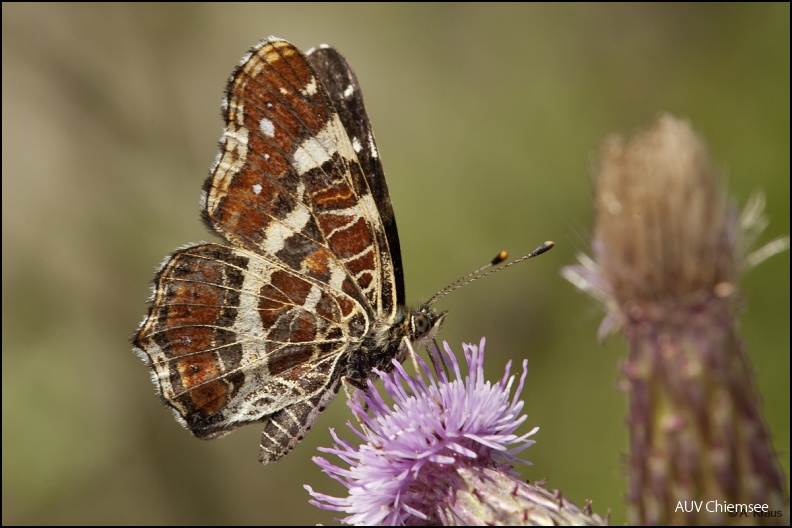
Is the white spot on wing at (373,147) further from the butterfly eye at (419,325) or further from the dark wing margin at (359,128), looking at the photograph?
the butterfly eye at (419,325)

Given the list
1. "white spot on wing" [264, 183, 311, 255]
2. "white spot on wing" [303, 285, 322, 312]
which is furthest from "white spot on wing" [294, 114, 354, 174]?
"white spot on wing" [303, 285, 322, 312]

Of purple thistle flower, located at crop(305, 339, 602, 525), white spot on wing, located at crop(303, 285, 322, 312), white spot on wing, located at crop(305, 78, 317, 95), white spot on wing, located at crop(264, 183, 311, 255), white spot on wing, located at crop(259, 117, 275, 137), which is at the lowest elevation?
purple thistle flower, located at crop(305, 339, 602, 525)

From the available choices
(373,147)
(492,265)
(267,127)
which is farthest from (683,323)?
(267,127)

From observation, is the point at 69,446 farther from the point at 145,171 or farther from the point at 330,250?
the point at 330,250

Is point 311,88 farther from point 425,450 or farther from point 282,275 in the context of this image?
point 425,450

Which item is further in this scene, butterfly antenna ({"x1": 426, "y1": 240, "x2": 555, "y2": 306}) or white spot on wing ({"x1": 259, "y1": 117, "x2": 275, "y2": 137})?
white spot on wing ({"x1": 259, "y1": 117, "x2": 275, "y2": 137})

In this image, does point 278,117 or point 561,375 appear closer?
point 278,117

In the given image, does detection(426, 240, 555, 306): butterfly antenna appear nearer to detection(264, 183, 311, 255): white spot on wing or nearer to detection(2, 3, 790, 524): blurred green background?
detection(264, 183, 311, 255): white spot on wing

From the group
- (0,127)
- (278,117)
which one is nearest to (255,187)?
(278,117)
